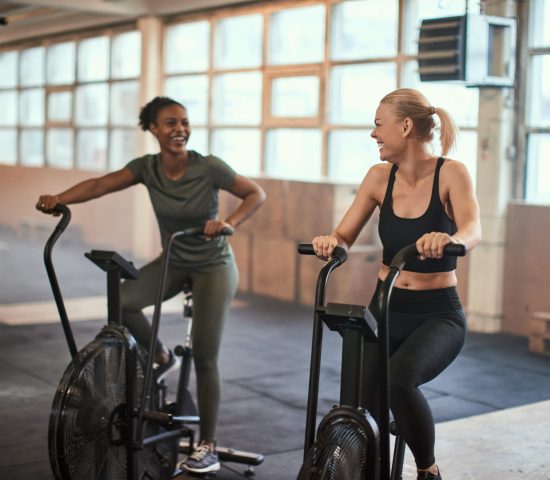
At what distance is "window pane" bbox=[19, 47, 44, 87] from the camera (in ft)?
48.9

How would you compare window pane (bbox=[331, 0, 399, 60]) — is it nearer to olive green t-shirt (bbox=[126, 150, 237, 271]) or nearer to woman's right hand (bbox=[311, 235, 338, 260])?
olive green t-shirt (bbox=[126, 150, 237, 271])

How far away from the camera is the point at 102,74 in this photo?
13352mm

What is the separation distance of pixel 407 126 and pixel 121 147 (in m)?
10.3

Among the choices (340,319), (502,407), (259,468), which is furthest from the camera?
(502,407)

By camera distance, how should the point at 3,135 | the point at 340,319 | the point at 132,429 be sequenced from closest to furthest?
the point at 340,319 → the point at 132,429 → the point at 3,135

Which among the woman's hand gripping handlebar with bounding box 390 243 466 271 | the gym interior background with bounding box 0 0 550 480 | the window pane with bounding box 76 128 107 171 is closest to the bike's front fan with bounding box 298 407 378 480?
the woman's hand gripping handlebar with bounding box 390 243 466 271

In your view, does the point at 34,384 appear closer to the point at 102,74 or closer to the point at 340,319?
the point at 340,319

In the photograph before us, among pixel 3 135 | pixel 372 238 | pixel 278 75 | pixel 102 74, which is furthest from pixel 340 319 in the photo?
pixel 3 135

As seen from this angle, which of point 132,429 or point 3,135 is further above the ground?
point 3,135

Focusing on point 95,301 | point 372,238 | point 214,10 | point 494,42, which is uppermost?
point 214,10

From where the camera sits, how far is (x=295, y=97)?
9867 millimetres

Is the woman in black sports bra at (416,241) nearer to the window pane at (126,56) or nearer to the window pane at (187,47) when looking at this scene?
the window pane at (187,47)

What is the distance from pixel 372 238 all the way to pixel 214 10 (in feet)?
12.3

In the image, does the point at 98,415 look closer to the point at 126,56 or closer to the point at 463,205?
the point at 463,205
